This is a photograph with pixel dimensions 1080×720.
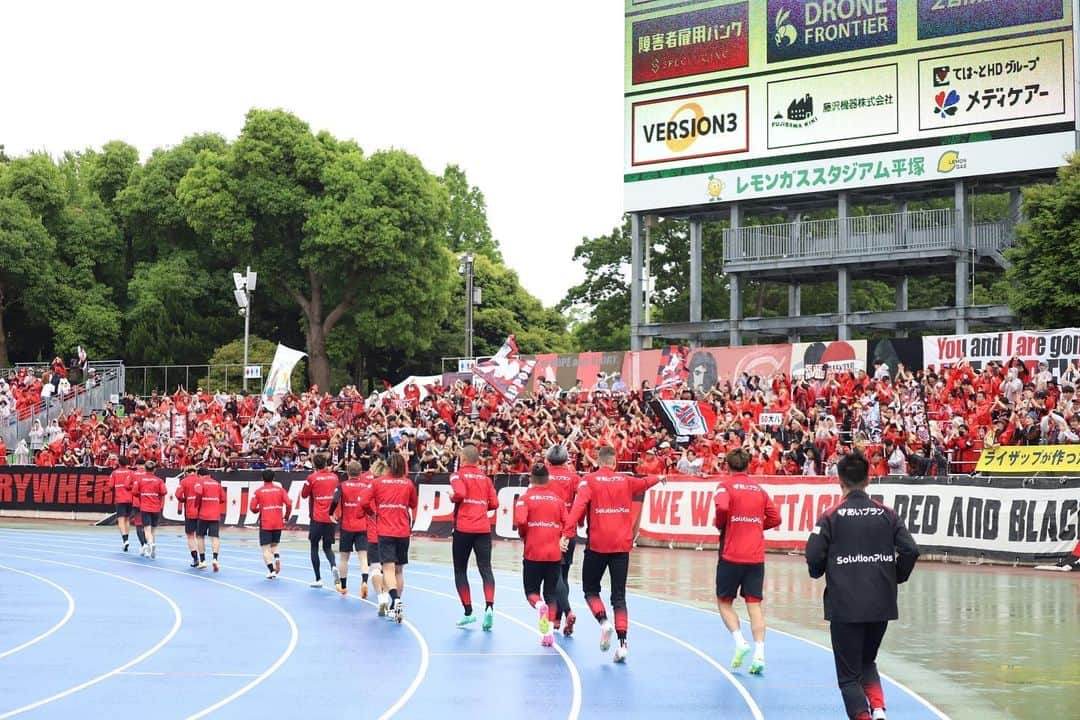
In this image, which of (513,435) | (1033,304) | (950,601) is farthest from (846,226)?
(950,601)

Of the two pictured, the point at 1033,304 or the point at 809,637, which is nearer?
the point at 809,637

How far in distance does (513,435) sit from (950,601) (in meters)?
17.4

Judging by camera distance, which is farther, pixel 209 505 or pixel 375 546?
pixel 209 505

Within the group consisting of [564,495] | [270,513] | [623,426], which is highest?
[623,426]

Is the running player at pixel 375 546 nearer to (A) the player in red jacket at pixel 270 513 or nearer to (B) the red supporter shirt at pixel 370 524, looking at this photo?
(B) the red supporter shirt at pixel 370 524

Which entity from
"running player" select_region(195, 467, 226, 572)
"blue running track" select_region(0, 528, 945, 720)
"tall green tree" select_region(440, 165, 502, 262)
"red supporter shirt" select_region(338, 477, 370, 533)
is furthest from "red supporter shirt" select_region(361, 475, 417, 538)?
"tall green tree" select_region(440, 165, 502, 262)

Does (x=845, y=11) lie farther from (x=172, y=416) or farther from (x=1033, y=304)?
(x=172, y=416)

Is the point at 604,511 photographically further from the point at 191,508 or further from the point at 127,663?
the point at 191,508

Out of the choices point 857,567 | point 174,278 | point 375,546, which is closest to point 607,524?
point 857,567

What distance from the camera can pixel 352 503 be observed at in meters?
19.2

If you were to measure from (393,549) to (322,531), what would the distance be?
4770mm

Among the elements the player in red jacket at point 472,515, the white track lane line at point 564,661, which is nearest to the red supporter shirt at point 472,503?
the player in red jacket at point 472,515

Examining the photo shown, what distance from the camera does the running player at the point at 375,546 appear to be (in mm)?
17453

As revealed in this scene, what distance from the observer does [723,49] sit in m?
45.6
